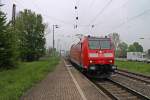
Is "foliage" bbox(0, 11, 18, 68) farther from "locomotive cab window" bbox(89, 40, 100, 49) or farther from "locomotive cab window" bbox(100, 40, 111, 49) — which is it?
"locomotive cab window" bbox(100, 40, 111, 49)

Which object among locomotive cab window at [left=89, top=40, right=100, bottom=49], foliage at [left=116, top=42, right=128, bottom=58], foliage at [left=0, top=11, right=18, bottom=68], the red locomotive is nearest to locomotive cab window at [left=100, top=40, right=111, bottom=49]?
the red locomotive

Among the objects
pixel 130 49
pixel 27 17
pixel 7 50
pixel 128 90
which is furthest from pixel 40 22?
pixel 130 49

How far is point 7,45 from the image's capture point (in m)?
29.2

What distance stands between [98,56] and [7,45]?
968 centimetres

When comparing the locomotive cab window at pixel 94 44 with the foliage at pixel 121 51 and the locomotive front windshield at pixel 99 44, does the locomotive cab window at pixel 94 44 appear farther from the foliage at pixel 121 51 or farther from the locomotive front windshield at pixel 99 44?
the foliage at pixel 121 51

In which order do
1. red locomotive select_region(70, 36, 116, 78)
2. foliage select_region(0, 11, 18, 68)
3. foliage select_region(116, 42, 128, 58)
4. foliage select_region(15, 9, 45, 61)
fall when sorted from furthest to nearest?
foliage select_region(116, 42, 128, 58), foliage select_region(15, 9, 45, 61), foliage select_region(0, 11, 18, 68), red locomotive select_region(70, 36, 116, 78)

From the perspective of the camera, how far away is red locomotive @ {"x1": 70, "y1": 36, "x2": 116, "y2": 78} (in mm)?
23188

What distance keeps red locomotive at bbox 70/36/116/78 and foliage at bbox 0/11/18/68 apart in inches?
298

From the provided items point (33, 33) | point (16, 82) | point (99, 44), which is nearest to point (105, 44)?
point (99, 44)

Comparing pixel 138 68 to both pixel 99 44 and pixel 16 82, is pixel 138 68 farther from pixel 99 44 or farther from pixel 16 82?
pixel 16 82

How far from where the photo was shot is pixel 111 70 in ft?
76.5

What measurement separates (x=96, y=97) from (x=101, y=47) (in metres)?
11.8

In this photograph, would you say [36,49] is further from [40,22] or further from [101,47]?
[101,47]

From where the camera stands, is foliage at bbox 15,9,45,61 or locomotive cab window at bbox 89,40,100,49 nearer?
locomotive cab window at bbox 89,40,100,49
